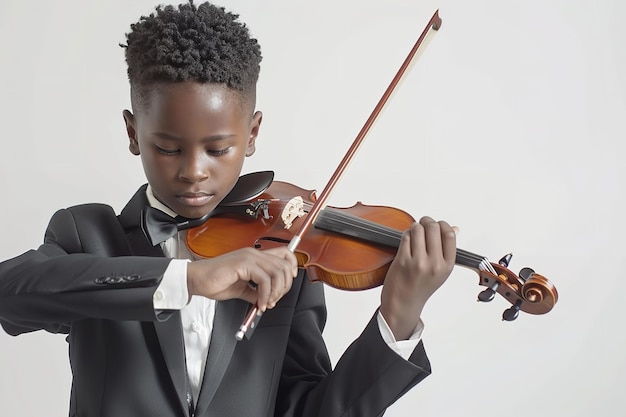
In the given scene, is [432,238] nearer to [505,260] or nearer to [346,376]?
[505,260]

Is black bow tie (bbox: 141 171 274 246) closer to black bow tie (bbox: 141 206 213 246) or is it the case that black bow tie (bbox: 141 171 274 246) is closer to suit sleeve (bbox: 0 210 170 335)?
black bow tie (bbox: 141 206 213 246)

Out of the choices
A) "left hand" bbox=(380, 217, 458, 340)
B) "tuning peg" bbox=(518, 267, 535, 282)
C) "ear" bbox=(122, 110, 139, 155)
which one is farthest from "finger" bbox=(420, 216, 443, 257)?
"ear" bbox=(122, 110, 139, 155)

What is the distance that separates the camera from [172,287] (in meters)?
1.02

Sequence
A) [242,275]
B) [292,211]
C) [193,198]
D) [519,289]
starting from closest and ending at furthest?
1. [242,275]
2. [519,289]
3. [193,198]
4. [292,211]

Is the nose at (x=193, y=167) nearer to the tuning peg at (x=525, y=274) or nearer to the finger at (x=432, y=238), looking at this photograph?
the finger at (x=432, y=238)

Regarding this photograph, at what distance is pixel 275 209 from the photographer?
1.33 meters

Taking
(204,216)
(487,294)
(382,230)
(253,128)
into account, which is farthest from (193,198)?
(487,294)

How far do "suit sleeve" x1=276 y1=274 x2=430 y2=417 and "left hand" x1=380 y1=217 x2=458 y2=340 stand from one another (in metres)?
0.06

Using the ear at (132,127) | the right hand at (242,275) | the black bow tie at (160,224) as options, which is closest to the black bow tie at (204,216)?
the black bow tie at (160,224)

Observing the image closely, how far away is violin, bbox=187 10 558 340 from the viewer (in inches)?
43.4

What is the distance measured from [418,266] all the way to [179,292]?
12.5 inches

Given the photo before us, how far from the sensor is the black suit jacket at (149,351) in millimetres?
1083

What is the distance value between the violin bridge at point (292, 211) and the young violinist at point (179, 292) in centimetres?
10

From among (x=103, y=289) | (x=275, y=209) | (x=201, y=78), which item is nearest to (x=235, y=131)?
(x=201, y=78)
